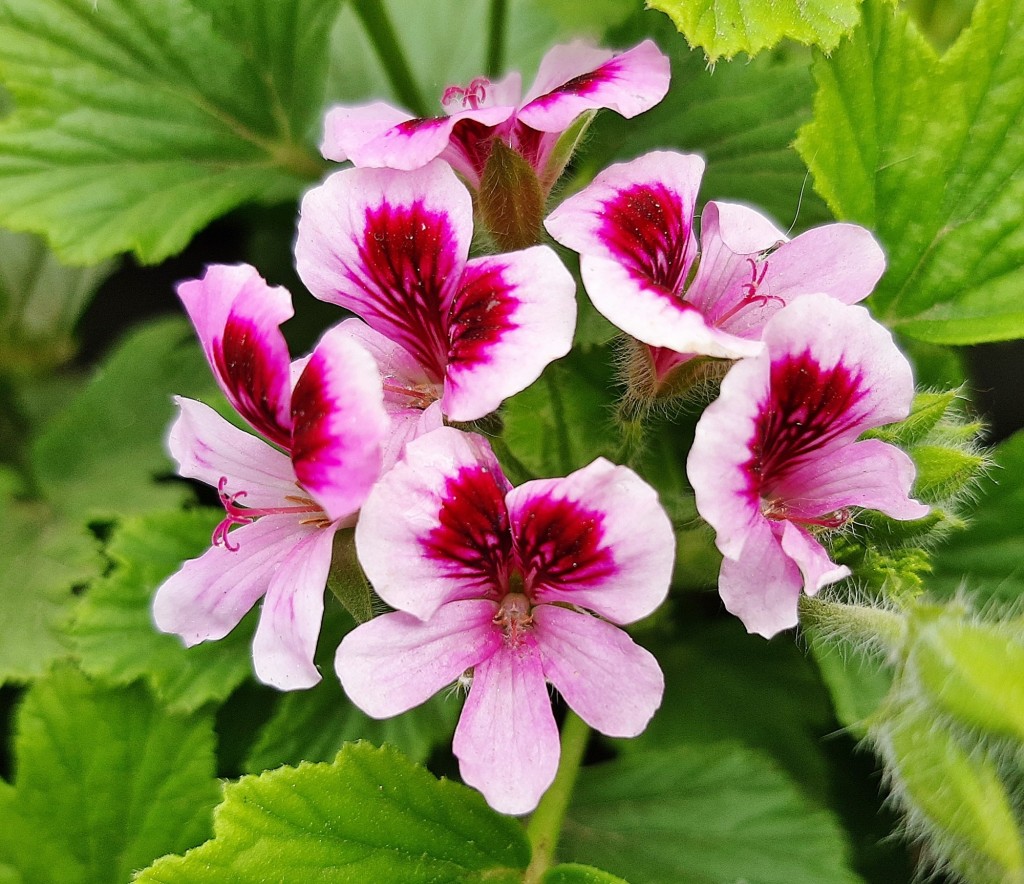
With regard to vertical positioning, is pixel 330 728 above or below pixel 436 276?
below

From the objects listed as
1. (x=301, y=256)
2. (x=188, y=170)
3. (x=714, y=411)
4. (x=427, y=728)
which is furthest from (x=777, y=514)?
(x=188, y=170)

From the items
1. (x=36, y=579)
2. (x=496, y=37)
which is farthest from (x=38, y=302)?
(x=496, y=37)

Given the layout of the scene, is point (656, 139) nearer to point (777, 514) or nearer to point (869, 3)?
point (869, 3)

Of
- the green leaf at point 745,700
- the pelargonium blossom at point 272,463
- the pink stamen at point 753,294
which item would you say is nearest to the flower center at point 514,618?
the pelargonium blossom at point 272,463

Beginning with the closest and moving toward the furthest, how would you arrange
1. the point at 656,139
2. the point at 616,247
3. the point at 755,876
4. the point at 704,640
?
the point at 616,247 → the point at 755,876 → the point at 656,139 → the point at 704,640

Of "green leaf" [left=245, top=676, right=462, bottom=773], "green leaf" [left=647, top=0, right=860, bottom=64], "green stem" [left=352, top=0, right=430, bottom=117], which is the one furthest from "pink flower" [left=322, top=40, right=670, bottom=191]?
"green leaf" [left=245, top=676, right=462, bottom=773]

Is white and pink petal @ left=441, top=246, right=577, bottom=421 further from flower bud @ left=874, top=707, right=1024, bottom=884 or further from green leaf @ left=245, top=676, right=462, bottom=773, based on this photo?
green leaf @ left=245, top=676, right=462, bottom=773

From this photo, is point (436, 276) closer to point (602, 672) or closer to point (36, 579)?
point (602, 672)
